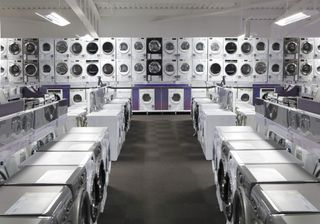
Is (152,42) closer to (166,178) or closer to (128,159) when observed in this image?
(128,159)

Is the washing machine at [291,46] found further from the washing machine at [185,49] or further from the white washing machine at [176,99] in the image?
the white washing machine at [176,99]

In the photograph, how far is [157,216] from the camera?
15.8ft

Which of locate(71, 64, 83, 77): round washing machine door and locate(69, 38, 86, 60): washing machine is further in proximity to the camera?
locate(71, 64, 83, 77): round washing machine door

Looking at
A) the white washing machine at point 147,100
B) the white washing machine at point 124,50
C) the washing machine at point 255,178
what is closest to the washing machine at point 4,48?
the white washing machine at point 124,50

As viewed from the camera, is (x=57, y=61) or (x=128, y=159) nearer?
(x=128, y=159)

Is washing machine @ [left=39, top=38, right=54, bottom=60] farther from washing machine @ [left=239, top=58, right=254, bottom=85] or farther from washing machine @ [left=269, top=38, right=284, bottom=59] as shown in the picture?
washing machine @ [left=269, top=38, right=284, bottom=59]

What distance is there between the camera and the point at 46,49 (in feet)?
49.2

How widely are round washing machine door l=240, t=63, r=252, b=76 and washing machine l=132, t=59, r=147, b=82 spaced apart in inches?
144

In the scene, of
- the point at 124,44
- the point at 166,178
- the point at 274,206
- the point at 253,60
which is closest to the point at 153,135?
the point at 166,178

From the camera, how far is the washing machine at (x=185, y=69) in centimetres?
1502

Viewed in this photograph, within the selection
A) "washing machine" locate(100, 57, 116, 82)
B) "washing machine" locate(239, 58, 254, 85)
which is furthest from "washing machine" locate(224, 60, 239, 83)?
"washing machine" locate(100, 57, 116, 82)

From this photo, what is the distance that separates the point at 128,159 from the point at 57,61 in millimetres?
8419

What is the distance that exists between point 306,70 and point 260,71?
6.06ft

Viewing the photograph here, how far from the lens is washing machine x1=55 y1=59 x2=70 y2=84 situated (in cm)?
1506
